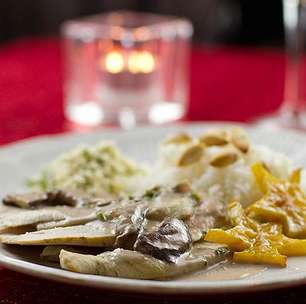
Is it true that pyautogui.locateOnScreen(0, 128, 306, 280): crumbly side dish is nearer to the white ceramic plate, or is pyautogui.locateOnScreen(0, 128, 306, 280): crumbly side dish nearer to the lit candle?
the white ceramic plate

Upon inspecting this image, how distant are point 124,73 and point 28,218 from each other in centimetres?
138

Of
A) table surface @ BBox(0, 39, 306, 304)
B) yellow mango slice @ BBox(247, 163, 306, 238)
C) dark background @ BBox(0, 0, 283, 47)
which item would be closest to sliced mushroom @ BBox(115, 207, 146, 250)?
yellow mango slice @ BBox(247, 163, 306, 238)

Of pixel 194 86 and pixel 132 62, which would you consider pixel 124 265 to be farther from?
pixel 194 86

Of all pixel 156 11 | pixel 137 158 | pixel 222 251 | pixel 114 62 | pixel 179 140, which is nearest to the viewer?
pixel 222 251

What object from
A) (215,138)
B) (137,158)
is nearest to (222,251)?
(215,138)

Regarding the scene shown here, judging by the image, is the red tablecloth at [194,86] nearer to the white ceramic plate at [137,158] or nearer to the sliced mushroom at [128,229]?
the white ceramic plate at [137,158]

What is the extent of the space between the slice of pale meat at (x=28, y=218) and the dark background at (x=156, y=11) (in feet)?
12.5

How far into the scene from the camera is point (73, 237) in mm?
1291

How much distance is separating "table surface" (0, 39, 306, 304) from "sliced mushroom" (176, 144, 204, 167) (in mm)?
813

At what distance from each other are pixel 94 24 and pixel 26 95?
15.6 inches

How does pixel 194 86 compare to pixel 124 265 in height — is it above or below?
below

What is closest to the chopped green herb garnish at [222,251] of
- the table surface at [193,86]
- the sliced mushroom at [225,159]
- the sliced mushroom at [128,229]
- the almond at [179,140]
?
the sliced mushroom at [128,229]

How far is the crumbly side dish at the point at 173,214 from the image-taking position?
1.26 m

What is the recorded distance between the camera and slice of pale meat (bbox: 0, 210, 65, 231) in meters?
1.41
